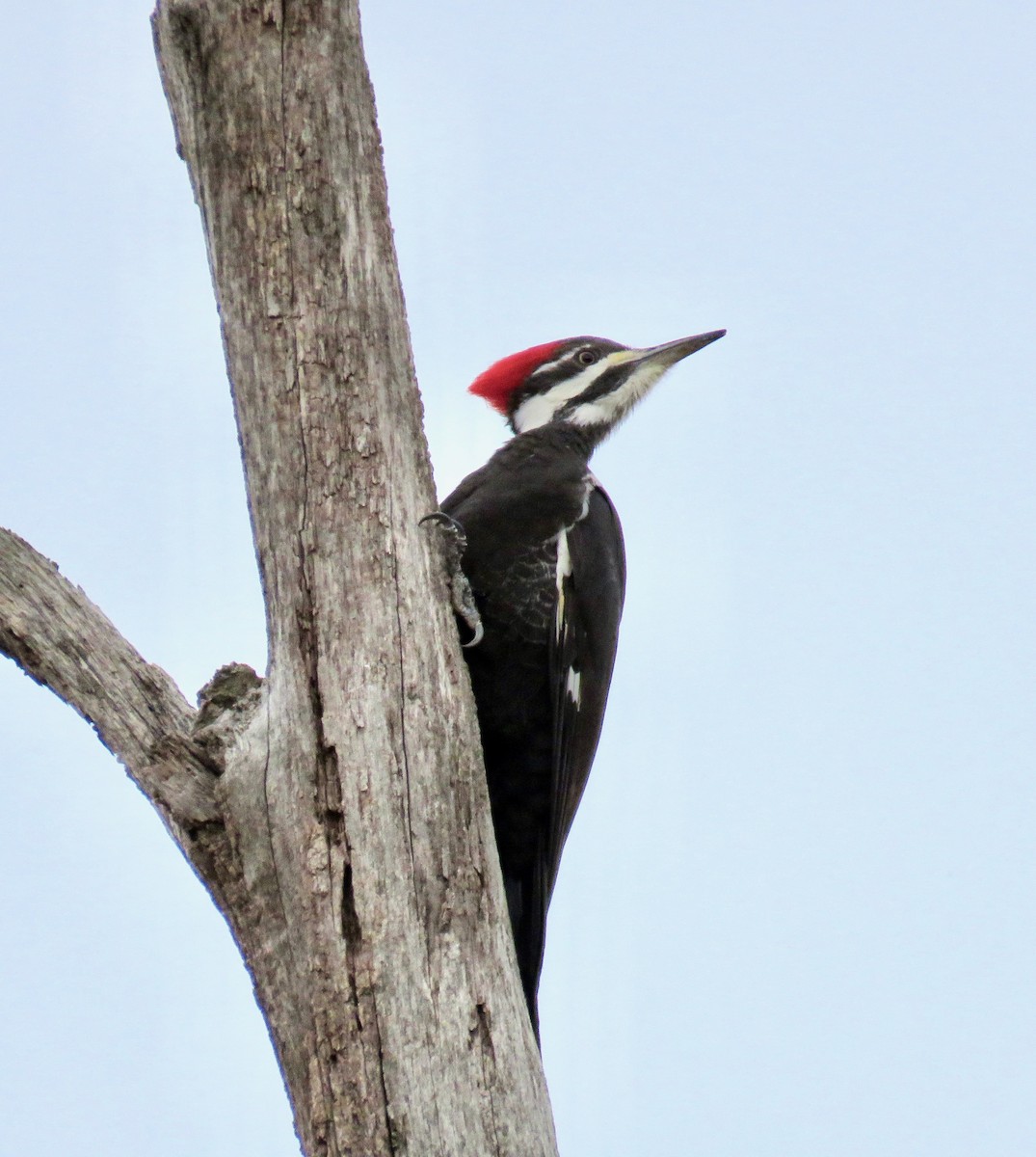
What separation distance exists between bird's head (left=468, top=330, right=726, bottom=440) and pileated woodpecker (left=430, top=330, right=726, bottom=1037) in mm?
493

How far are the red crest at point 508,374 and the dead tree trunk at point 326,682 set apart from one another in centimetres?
162

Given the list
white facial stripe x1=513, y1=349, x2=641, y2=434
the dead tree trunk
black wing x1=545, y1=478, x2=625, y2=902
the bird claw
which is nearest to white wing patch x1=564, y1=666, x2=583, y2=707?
black wing x1=545, y1=478, x2=625, y2=902

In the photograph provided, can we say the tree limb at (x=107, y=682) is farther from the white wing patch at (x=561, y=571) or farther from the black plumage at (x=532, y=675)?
the white wing patch at (x=561, y=571)

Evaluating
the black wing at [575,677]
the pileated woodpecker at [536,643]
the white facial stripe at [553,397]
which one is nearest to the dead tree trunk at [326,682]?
the pileated woodpecker at [536,643]

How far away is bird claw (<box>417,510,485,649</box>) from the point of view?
329cm

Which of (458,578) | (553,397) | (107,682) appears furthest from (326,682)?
(553,397)

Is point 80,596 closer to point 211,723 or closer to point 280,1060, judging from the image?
point 211,723

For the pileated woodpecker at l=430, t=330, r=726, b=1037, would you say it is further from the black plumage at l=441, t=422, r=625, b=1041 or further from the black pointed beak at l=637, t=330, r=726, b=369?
the black pointed beak at l=637, t=330, r=726, b=369

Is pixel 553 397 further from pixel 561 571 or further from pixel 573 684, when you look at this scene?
pixel 573 684

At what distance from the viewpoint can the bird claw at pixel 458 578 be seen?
3291 millimetres

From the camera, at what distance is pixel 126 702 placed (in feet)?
9.66

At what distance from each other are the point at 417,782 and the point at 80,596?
2.93ft

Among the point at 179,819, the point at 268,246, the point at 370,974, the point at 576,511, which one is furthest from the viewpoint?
the point at 576,511

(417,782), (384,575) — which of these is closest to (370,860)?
(417,782)
